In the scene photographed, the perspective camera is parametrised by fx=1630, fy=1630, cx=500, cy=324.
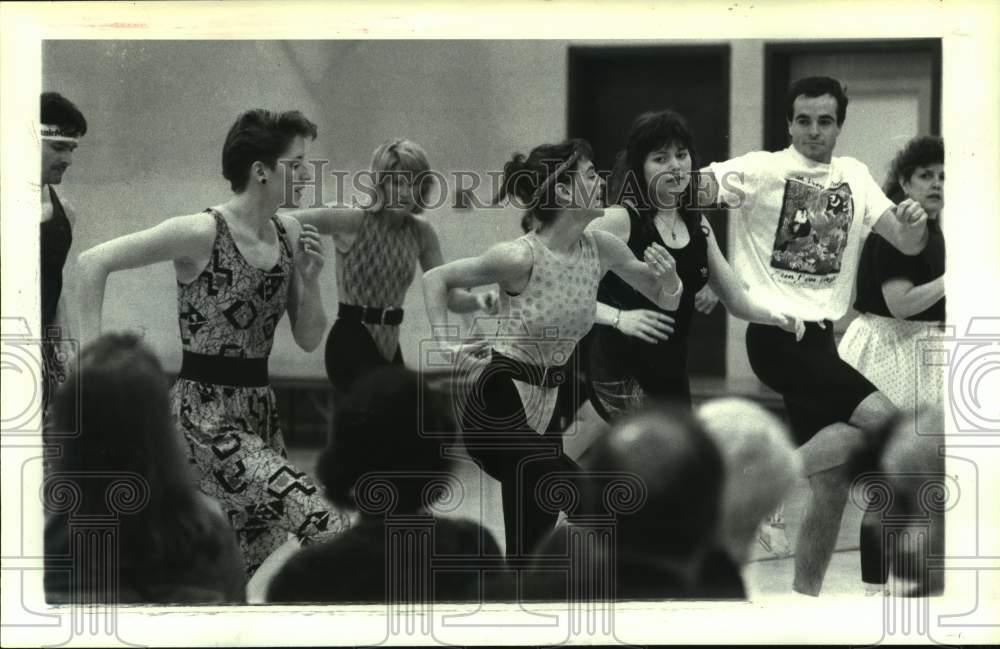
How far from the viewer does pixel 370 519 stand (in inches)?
240

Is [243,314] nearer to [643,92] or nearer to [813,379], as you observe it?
[643,92]

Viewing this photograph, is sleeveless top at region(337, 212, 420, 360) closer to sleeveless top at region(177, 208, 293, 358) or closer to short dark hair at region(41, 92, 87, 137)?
sleeveless top at region(177, 208, 293, 358)

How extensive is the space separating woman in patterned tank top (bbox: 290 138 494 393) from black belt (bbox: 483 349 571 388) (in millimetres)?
205

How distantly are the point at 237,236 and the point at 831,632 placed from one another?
8.88 ft

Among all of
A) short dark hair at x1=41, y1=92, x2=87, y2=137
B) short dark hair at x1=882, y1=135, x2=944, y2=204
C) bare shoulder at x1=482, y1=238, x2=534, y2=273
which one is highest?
short dark hair at x1=41, y1=92, x2=87, y2=137

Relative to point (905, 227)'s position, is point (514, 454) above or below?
below

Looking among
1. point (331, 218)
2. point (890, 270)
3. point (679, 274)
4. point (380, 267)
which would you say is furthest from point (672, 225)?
point (331, 218)

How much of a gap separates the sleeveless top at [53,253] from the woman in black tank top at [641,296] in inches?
78.4

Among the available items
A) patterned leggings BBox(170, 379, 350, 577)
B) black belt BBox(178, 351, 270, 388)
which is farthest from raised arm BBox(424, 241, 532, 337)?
patterned leggings BBox(170, 379, 350, 577)

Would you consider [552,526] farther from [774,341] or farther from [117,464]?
[117,464]

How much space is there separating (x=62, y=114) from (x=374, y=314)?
1.38 m

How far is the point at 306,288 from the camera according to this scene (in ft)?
20.1

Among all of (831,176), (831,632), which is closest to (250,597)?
(831,632)

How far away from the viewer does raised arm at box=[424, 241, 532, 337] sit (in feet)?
20.0
